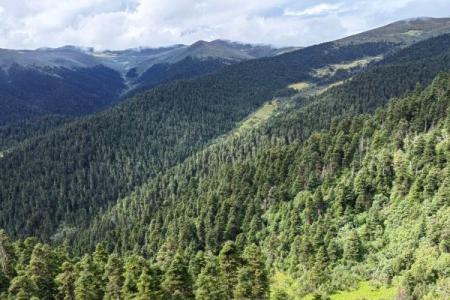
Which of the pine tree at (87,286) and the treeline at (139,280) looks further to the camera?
the pine tree at (87,286)

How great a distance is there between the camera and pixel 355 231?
119 m

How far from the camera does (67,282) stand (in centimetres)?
8956

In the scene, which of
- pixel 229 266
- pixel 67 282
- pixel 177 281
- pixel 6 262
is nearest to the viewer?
pixel 177 281

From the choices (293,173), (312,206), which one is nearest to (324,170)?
(293,173)

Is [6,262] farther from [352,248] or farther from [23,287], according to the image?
[352,248]

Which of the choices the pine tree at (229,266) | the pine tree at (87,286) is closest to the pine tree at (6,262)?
the pine tree at (87,286)

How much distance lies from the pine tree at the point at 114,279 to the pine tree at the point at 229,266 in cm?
1810

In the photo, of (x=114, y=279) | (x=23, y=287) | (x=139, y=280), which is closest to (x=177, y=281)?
(x=139, y=280)

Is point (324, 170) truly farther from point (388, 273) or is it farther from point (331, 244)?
point (388, 273)

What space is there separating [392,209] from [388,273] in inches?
970

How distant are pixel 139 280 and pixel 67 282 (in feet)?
53.3

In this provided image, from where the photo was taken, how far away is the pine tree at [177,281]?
83.6 meters

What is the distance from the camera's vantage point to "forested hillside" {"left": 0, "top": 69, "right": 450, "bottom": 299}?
87250 millimetres

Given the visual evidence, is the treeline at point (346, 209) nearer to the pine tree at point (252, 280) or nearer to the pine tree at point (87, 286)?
the pine tree at point (252, 280)
